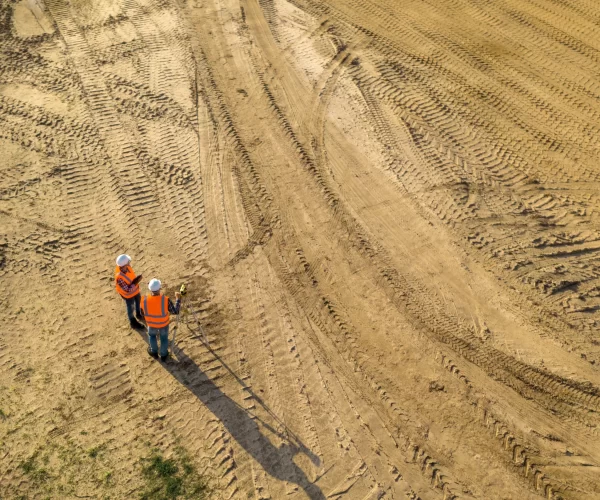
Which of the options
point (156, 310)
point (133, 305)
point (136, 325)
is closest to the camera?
point (156, 310)

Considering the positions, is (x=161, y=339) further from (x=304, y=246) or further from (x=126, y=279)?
(x=304, y=246)

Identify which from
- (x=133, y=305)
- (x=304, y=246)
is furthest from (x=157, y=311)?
(x=304, y=246)

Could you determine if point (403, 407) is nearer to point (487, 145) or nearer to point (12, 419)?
point (12, 419)

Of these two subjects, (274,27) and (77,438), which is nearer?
(77,438)

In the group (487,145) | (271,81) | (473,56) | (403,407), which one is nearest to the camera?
(403,407)

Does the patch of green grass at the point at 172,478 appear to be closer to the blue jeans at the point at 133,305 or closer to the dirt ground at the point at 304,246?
the dirt ground at the point at 304,246

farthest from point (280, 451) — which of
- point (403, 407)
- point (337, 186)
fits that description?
point (337, 186)
